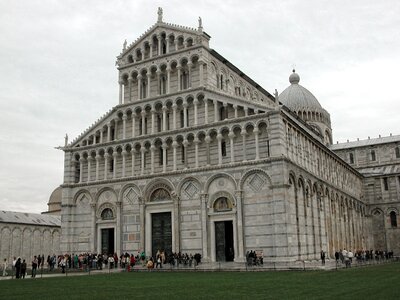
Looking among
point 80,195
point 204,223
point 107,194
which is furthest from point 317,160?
point 80,195

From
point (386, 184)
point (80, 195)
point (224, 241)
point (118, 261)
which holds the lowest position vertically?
point (118, 261)

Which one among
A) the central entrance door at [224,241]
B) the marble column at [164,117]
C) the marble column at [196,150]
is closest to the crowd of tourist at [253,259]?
the central entrance door at [224,241]

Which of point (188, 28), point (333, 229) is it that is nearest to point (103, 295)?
point (188, 28)

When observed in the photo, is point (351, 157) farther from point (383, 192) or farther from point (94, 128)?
point (94, 128)

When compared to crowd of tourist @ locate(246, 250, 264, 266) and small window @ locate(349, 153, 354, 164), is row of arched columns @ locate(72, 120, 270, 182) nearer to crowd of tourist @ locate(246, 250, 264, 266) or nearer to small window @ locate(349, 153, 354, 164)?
crowd of tourist @ locate(246, 250, 264, 266)

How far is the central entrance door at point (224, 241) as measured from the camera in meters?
A: 34.6

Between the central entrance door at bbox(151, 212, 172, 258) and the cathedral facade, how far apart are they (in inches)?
3.3

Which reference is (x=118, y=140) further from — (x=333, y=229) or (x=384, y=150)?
(x=384, y=150)

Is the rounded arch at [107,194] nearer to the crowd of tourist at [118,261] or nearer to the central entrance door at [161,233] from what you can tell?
the central entrance door at [161,233]

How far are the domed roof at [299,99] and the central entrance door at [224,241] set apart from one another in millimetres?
40214

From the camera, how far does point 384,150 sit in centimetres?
6712

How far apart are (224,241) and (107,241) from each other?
1139 cm

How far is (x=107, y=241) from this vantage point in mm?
40188

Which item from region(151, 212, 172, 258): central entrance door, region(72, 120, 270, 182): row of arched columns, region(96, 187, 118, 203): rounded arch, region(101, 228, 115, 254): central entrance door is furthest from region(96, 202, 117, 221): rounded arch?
region(151, 212, 172, 258): central entrance door
